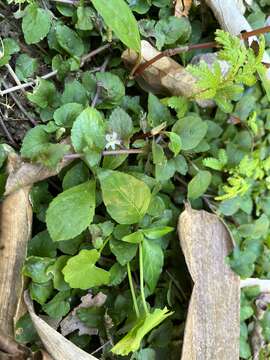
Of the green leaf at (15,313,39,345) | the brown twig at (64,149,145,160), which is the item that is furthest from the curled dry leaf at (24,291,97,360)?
the brown twig at (64,149,145,160)

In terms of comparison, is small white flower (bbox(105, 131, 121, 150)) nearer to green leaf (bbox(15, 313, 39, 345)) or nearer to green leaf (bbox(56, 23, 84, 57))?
green leaf (bbox(56, 23, 84, 57))

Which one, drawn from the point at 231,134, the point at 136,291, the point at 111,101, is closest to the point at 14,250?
the point at 136,291

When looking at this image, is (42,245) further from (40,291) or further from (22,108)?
(22,108)

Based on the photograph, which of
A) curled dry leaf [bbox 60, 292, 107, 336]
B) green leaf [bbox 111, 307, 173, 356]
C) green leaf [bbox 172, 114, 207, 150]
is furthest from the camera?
green leaf [bbox 172, 114, 207, 150]

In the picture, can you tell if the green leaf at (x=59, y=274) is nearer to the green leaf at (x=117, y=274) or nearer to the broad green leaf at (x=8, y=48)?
the green leaf at (x=117, y=274)

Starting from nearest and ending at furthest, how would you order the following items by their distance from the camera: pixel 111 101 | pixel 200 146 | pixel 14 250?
1. pixel 14 250
2. pixel 111 101
3. pixel 200 146

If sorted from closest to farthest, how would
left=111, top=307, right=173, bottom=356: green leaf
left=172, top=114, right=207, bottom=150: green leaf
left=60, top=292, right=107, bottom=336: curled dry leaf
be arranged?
left=111, top=307, right=173, bottom=356: green leaf < left=60, top=292, right=107, bottom=336: curled dry leaf < left=172, top=114, right=207, bottom=150: green leaf

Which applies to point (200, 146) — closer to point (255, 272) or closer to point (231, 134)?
point (231, 134)
